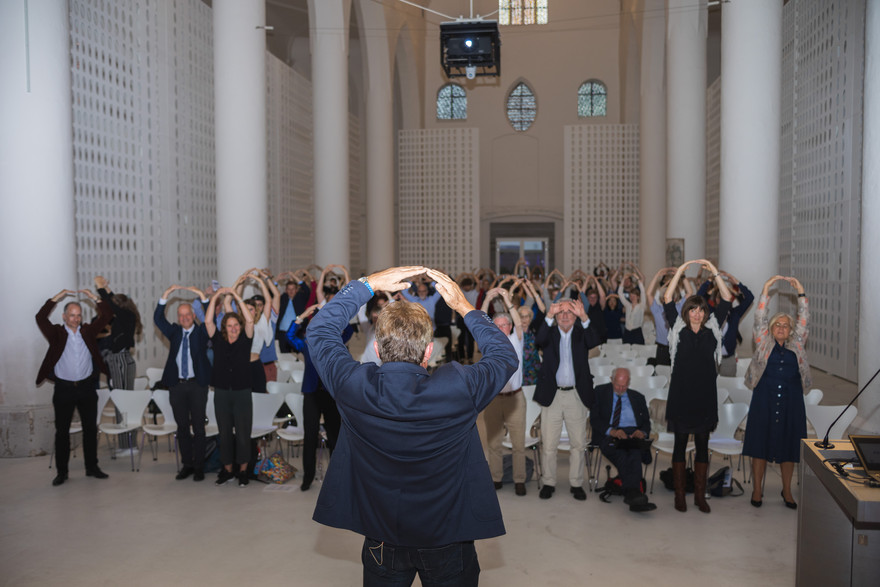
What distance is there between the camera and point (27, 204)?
24.9 feet

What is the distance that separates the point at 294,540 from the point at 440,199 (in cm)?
1810

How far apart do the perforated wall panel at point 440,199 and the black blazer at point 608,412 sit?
53.5 feet

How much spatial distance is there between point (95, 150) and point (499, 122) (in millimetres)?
17416

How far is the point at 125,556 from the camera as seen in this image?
16.2 feet

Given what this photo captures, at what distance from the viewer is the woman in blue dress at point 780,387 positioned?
5.72m

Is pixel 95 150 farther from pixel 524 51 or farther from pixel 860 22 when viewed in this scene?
pixel 524 51

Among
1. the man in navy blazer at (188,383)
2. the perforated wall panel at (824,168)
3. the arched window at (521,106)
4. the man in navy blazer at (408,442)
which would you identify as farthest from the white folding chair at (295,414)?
the arched window at (521,106)

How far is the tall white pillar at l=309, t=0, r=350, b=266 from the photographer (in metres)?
15.3

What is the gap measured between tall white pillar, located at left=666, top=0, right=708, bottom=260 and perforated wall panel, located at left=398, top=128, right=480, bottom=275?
8644mm

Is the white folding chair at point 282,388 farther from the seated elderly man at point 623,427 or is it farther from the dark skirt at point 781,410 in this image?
the dark skirt at point 781,410

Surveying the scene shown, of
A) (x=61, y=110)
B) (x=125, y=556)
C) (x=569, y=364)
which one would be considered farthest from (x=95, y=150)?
(x=569, y=364)

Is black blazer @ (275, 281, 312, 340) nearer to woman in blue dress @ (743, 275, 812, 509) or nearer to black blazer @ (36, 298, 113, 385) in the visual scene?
black blazer @ (36, 298, 113, 385)

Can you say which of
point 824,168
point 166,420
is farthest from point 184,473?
point 824,168

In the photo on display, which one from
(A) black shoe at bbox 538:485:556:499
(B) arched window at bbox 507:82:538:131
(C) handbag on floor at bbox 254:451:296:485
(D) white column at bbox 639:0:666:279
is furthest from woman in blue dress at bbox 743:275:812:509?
(B) arched window at bbox 507:82:538:131
